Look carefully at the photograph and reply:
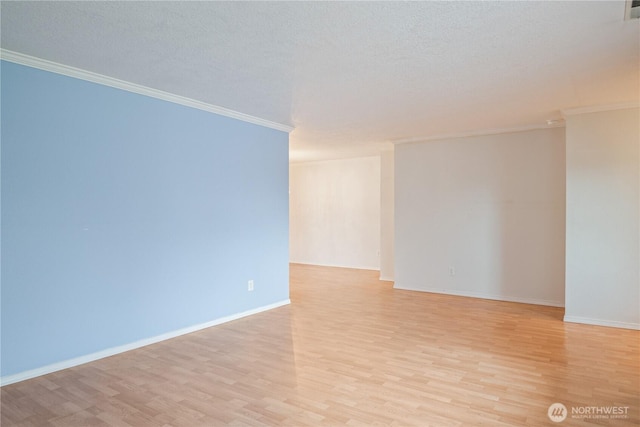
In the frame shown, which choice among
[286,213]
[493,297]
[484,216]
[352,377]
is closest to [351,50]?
[352,377]

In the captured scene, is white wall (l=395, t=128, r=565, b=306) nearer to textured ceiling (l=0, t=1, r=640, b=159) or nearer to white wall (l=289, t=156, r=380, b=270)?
textured ceiling (l=0, t=1, r=640, b=159)

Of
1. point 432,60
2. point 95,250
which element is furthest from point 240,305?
point 432,60

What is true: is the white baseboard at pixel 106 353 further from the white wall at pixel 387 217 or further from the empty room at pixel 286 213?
the white wall at pixel 387 217

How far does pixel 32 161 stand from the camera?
296 cm

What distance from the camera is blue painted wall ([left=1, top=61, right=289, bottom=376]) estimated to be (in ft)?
9.53

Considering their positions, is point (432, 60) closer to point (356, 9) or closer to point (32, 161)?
point (356, 9)

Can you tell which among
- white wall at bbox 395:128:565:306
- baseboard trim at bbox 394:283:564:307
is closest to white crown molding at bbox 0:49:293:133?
white wall at bbox 395:128:565:306

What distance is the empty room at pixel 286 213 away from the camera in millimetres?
2436

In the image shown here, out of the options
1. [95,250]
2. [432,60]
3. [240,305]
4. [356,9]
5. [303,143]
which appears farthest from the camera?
[303,143]

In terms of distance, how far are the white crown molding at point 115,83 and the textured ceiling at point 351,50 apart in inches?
3.7

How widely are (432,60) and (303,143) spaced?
3808mm

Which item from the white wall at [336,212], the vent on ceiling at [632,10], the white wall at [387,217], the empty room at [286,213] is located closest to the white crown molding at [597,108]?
the empty room at [286,213]

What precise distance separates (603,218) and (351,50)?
3.46 m

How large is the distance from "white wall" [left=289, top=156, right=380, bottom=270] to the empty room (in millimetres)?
2682
